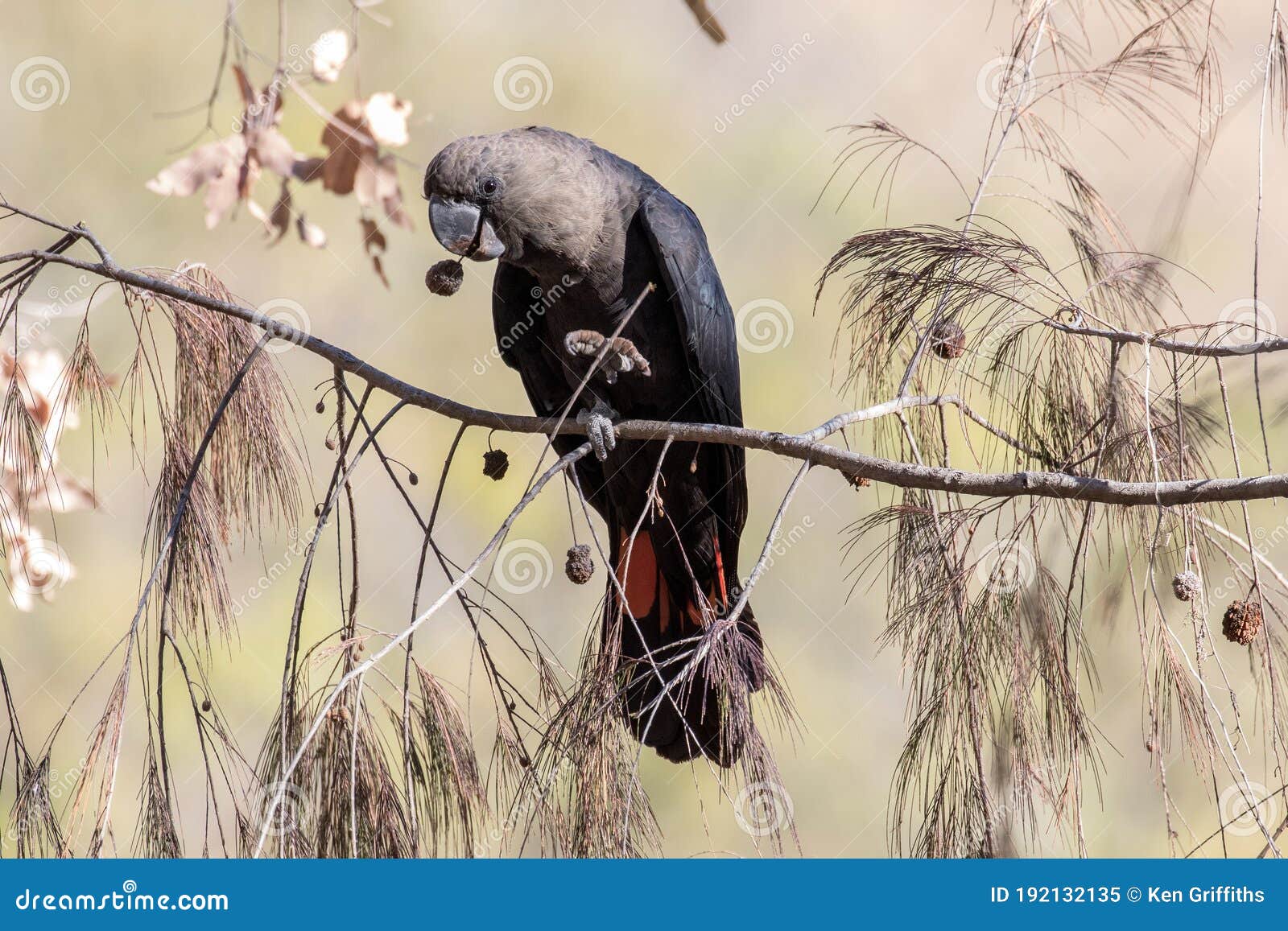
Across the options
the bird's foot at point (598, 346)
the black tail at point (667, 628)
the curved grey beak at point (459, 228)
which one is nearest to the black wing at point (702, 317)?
the black tail at point (667, 628)

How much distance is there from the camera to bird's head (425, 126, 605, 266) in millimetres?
1918

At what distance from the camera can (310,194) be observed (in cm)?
452

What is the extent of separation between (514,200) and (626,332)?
0.34 meters

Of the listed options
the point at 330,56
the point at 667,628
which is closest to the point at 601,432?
the point at 667,628

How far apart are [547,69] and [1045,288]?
3.48 meters

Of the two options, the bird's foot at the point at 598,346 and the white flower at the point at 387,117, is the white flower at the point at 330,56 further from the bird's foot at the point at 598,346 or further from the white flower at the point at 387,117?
the bird's foot at the point at 598,346

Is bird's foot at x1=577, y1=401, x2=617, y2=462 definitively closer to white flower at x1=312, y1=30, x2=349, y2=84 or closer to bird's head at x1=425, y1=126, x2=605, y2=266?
bird's head at x1=425, y1=126, x2=605, y2=266

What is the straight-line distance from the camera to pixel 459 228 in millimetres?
1910

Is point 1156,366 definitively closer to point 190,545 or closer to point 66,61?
point 190,545

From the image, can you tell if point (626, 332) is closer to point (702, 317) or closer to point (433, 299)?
point (702, 317)

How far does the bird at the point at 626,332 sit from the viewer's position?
1.93m

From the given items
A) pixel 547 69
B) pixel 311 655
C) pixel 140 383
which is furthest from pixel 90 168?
pixel 311 655

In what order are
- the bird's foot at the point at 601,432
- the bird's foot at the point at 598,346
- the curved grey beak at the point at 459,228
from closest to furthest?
the bird's foot at the point at 598,346 < the bird's foot at the point at 601,432 < the curved grey beak at the point at 459,228

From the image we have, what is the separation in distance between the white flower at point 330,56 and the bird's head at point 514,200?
0.25 metres
